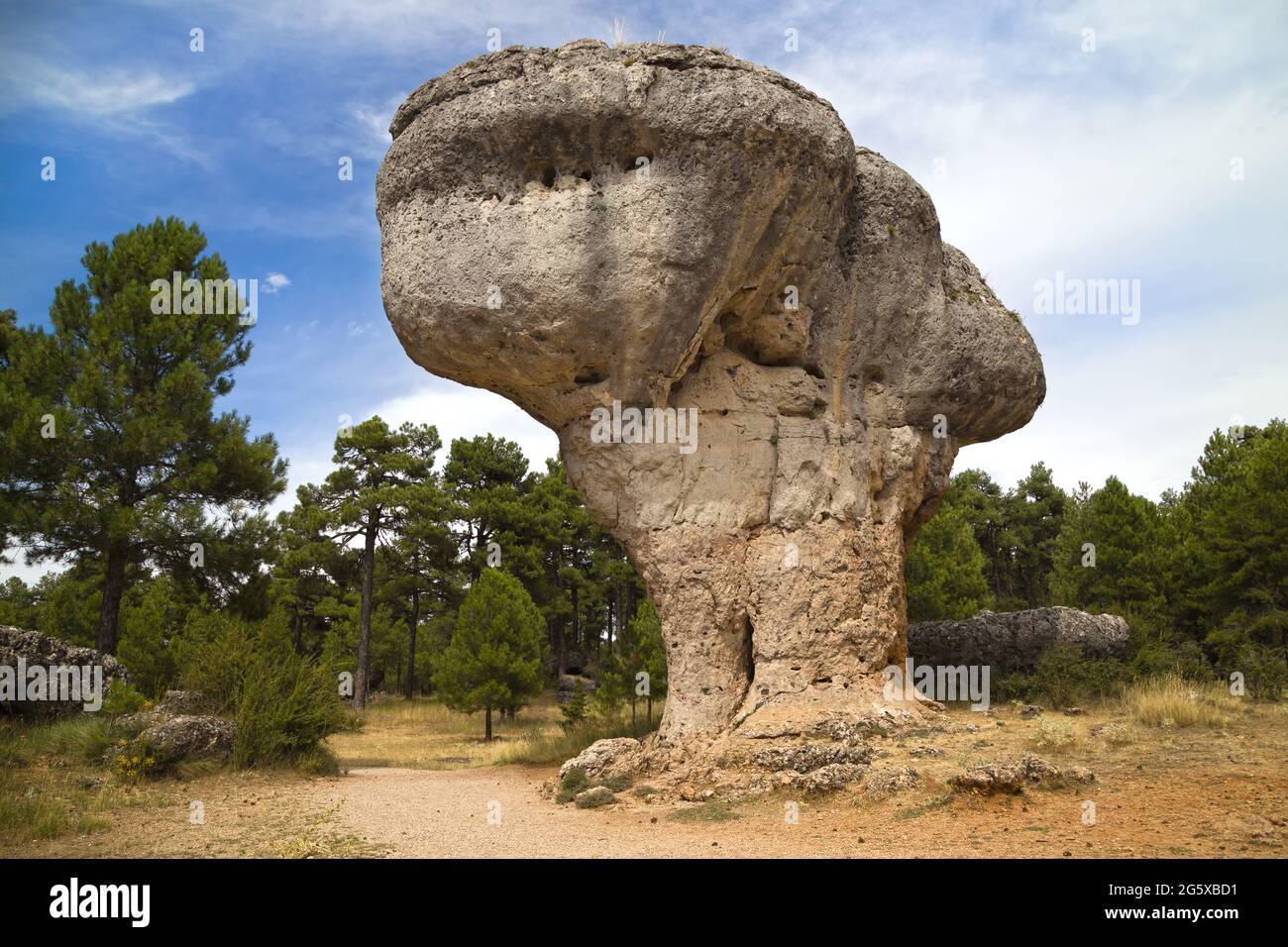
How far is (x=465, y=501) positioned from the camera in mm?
29453

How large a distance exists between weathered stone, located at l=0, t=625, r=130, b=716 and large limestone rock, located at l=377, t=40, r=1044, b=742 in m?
6.46

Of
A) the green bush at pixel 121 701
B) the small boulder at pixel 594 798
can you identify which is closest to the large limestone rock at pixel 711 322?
the small boulder at pixel 594 798

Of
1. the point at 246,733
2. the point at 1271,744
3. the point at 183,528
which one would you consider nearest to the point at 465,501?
the point at 183,528

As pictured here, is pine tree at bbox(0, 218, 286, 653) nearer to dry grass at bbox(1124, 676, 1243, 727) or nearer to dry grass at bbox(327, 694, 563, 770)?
dry grass at bbox(327, 694, 563, 770)

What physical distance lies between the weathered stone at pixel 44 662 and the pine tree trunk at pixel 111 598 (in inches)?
103

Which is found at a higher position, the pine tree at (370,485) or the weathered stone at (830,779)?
the pine tree at (370,485)

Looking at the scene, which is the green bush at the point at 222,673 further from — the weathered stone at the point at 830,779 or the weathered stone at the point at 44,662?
the weathered stone at the point at 830,779

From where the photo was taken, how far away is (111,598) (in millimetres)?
15023

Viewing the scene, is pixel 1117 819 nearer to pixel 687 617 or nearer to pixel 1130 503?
pixel 687 617

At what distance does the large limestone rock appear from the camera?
950 cm

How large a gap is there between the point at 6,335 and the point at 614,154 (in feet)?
42.4

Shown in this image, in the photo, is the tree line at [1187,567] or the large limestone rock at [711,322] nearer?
the large limestone rock at [711,322]

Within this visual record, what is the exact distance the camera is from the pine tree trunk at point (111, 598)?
14906mm

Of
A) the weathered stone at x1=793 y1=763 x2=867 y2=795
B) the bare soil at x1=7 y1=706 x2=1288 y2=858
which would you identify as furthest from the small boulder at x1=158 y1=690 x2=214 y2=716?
the weathered stone at x1=793 y1=763 x2=867 y2=795
